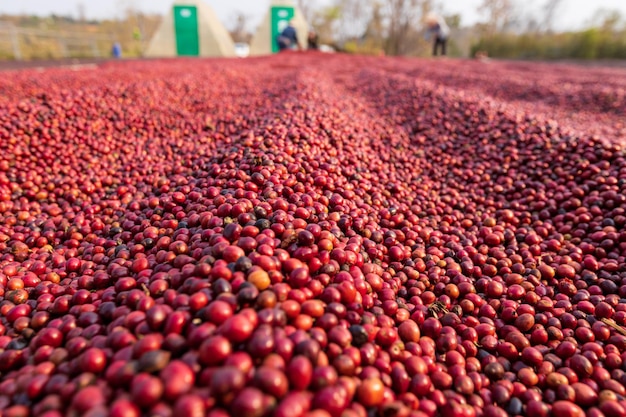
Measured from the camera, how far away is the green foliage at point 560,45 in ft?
83.9

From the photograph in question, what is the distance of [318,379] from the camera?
160cm

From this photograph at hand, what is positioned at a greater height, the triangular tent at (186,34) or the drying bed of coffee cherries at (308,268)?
the triangular tent at (186,34)

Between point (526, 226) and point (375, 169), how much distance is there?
1.76 metres

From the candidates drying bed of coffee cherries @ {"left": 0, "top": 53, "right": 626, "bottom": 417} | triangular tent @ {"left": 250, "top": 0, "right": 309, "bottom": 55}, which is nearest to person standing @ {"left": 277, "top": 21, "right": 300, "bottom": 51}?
triangular tent @ {"left": 250, "top": 0, "right": 309, "bottom": 55}

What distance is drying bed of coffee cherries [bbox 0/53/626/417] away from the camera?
5.35ft

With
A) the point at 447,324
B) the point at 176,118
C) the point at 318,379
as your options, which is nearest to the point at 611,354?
the point at 447,324

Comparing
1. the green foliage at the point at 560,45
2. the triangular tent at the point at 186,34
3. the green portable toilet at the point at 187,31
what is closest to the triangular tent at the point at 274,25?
the triangular tent at the point at 186,34

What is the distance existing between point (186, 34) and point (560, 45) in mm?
29135

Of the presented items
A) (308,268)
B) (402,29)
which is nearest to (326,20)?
(402,29)

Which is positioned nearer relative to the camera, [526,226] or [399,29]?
[526,226]

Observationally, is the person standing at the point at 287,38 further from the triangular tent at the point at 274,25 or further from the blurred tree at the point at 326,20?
the blurred tree at the point at 326,20

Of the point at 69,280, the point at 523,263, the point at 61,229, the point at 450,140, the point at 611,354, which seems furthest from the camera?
the point at 450,140

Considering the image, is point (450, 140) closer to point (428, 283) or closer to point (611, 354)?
point (428, 283)

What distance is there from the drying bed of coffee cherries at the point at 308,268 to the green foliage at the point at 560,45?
28484 mm
